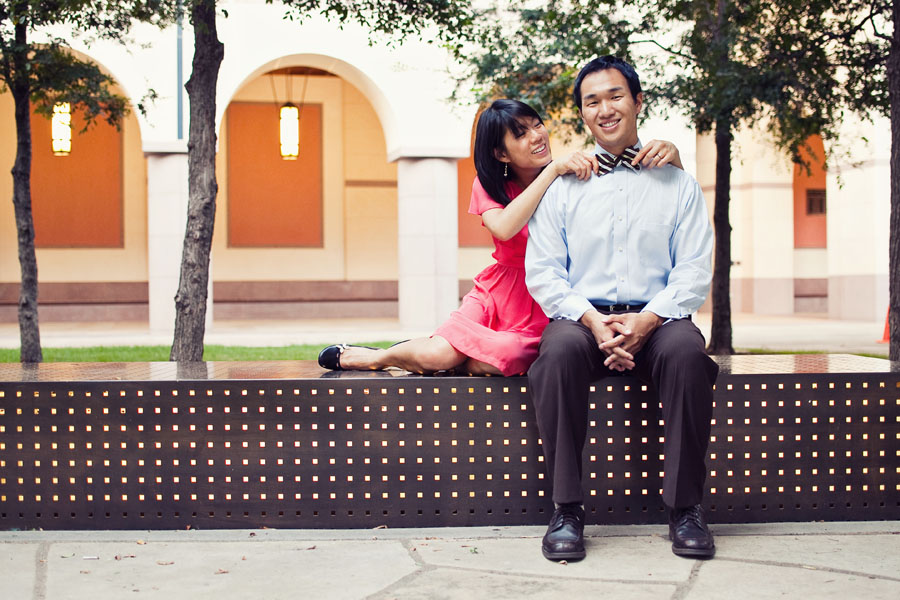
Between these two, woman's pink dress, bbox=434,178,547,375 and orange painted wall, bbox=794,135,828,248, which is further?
orange painted wall, bbox=794,135,828,248

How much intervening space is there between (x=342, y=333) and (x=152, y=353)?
15.5 feet

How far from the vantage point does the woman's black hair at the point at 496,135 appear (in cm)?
412

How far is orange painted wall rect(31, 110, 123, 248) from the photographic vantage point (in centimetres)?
1953

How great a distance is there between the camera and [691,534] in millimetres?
3586

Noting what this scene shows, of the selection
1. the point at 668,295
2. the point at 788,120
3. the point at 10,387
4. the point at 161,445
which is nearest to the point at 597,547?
the point at 668,295

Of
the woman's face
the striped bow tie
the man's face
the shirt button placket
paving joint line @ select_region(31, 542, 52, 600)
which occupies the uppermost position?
the man's face

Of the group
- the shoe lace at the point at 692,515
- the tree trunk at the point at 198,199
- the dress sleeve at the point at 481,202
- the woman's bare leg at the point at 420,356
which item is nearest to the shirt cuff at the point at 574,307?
the woman's bare leg at the point at 420,356

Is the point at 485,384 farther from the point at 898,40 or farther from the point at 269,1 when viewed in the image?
the point at 898,40

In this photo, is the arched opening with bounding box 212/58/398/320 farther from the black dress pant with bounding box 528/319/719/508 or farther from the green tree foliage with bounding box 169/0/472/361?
the black dress pant with bounding box 528/319/719/508

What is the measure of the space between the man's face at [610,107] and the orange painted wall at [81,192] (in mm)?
17264

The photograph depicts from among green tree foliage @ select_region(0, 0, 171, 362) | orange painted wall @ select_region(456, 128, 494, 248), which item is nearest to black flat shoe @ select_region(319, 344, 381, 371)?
green tree foliage @ select_region(0, 0, 171, 362)

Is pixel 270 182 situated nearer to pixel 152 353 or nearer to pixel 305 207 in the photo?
pixel 305 207

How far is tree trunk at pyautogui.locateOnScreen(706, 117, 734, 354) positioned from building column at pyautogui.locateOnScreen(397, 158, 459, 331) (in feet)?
18.9

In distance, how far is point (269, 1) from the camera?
7285 millimetres
